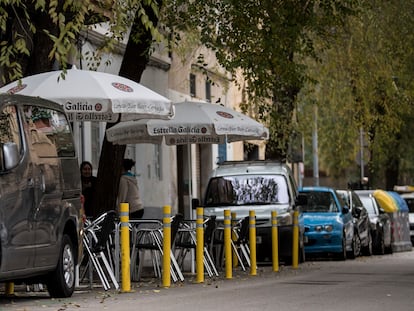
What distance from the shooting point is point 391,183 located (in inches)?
2121

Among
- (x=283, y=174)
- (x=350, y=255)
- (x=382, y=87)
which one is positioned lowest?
(x=350, y=255)

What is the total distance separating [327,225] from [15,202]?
15663mm

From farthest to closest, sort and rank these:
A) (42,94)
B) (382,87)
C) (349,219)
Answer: (382,87)
(349,219)
(42,94)

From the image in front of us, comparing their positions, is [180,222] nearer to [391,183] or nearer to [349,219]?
[349,219]

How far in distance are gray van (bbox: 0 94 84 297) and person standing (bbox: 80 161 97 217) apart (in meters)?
6.16

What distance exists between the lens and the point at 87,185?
2164cm

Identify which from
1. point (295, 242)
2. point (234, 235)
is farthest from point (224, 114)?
point (295, 242)

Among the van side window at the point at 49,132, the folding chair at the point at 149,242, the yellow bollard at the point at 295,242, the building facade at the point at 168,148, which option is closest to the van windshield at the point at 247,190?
the yellow bollard at the point at 295,242

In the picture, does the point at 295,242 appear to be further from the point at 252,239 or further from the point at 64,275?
the point at 64,275

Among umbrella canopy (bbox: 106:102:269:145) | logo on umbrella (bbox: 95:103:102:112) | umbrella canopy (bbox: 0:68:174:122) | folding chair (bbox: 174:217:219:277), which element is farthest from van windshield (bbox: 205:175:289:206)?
logo on umbrella (bbox: 95:103:102:112)

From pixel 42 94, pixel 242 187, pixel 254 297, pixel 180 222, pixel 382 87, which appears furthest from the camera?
pixel 382 87

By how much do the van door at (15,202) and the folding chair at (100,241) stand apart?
3254 millimetres

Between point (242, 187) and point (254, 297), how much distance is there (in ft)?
33.6

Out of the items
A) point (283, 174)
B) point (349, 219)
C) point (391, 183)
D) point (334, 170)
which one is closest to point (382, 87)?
point (349, 219)
